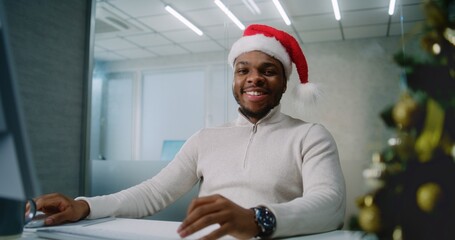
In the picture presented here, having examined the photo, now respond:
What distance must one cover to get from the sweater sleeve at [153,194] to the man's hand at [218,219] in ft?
1.51

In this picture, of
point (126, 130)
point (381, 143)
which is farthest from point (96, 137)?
point (381, 143)

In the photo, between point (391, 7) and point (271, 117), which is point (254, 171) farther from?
point (391, 7)

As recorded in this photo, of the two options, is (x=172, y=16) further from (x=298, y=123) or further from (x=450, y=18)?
(x=450, y=18)

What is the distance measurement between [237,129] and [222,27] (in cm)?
372

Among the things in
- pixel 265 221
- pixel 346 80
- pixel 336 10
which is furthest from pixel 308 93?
pixel 346 80

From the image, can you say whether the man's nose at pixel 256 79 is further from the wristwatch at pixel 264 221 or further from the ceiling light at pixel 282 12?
→ the ceiling light at pixel 282 12

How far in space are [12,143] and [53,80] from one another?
2.21m

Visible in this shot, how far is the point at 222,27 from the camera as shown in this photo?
15.7ft

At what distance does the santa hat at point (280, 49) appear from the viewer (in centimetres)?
132

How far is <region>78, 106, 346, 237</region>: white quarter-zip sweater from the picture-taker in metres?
0.92

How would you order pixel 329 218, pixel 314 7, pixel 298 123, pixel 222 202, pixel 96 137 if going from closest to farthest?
pixel 222 202 < pixel 329 218 < pixel 298 123 < pixel 314 7 < pixel 96 137

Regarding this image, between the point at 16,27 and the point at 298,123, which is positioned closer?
the point at 298,123

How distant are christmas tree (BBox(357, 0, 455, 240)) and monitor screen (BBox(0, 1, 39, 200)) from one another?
35 cm

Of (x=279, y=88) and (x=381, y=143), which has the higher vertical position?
(x=279, y=88)
